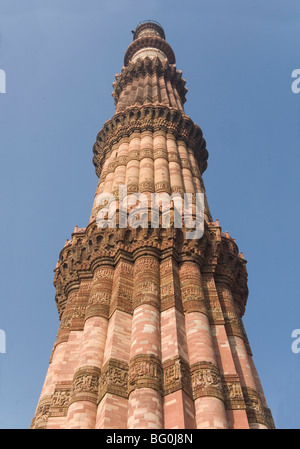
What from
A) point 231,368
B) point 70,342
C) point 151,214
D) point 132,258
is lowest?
point 231,368

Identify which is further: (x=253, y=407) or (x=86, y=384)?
(x=253, y=407)

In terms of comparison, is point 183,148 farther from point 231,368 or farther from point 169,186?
point 231,368

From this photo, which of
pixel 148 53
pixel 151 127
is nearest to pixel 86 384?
pixel 151 127

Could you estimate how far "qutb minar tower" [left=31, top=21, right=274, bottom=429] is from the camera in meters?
9.03

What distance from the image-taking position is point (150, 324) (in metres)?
10.5

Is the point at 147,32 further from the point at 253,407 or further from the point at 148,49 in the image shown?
the point at 253,407

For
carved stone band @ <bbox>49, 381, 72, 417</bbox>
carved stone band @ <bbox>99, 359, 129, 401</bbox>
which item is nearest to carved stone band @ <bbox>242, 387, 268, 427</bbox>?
carved stone band @ <bbox>99, 359, 129, 401</bbox>

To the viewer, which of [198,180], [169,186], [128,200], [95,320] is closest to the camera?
[95,320]

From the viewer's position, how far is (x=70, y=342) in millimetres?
11594

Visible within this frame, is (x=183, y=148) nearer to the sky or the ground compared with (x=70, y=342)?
nearer to the sky

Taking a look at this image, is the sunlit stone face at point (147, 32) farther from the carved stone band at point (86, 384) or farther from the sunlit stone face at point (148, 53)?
the carved stone band at point (86, 384)

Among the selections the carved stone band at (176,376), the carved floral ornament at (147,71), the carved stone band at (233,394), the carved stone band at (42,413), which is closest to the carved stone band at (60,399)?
the carved stone band at (42,413)
